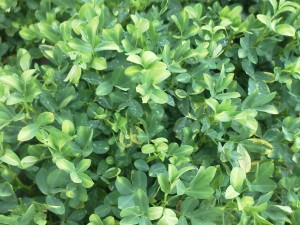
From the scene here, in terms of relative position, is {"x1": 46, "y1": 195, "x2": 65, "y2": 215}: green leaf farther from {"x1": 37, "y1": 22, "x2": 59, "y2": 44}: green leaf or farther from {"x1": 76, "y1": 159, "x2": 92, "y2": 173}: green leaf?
{"x1": 37, "y1": 22, "x2": 59, "y2": 44}: green leaf

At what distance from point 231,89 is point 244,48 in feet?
0.55

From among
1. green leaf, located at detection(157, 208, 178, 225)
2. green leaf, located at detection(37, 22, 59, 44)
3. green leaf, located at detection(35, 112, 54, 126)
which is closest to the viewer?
green leaf, located at detection(157, 208, 178, 225)

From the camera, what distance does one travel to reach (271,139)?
→ 168 centimetres

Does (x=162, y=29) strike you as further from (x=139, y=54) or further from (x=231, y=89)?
(x=231, y=89)

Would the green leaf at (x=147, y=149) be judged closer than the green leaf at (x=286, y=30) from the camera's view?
Yes

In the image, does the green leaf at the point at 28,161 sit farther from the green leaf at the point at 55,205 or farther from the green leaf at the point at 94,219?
the green leaf at the point at 94,219

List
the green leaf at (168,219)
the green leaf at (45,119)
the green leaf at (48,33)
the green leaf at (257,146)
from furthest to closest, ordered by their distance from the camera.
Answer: the green leaf at (48,33)
the green leaf at (257,146)
the green leaf at (45,119)
the green leaf at (168,219)

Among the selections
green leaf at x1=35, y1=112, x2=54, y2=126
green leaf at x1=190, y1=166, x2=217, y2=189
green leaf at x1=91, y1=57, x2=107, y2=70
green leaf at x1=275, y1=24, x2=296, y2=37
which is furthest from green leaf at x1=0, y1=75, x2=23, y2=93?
green leaf at x1=275, y1=24, x2=296, y2=37

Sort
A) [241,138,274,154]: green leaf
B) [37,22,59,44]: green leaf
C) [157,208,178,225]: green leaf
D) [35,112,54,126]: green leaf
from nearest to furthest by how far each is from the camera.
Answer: [157,208,178,225]: green leaf < [35,112,54,126]: green leaf < [241,138,274,154]: green leaf < [37,22,59,44]: green leaf

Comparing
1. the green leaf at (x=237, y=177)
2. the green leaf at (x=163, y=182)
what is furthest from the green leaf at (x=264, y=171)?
the green leaf at (x=163, y=182)

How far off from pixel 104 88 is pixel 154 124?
0.20 meters

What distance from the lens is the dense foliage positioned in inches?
58.0

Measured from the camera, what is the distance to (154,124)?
1.58 metres

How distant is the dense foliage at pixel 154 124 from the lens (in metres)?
1.47
